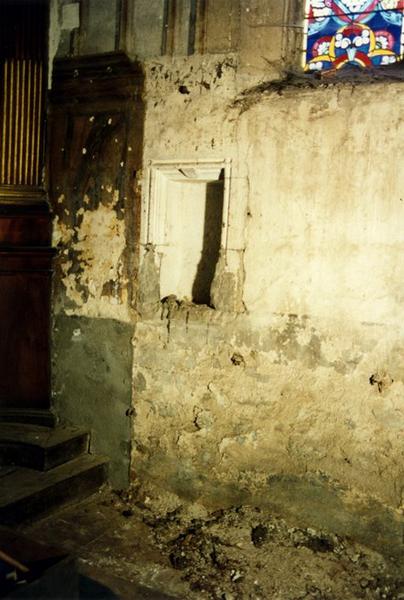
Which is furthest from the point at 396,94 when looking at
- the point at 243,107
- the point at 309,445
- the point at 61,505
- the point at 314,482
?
the point at 61,505

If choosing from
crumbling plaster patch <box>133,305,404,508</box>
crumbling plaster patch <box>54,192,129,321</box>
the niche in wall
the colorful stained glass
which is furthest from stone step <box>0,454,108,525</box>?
the colorful stained glass

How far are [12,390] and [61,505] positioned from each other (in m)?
1.19

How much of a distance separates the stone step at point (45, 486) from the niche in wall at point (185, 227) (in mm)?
1618

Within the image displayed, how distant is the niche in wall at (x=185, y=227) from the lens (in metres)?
4.32

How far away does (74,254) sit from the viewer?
4609 mm

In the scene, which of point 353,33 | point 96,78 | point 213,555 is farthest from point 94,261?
point 353,33

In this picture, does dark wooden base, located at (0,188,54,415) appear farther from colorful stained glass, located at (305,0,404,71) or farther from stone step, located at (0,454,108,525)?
colorful stained glass, located at (305,0,404,71)

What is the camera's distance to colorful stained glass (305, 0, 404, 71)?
3865 millimetres

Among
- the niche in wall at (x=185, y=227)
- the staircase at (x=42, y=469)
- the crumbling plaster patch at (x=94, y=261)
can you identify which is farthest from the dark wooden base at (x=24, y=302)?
the niche in wall at (x=185, y=227)

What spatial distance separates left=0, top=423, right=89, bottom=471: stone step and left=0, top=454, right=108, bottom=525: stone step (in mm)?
59

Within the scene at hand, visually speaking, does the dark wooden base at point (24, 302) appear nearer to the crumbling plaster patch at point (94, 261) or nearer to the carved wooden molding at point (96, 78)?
the crumbling plaster patch at point (94, 261)

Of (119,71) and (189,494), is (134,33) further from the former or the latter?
(189,494)

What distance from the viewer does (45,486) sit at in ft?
13.2

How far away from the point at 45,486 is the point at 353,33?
4192 mm
